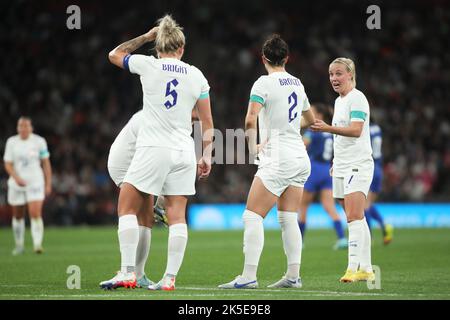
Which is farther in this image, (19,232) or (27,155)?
(27,155)

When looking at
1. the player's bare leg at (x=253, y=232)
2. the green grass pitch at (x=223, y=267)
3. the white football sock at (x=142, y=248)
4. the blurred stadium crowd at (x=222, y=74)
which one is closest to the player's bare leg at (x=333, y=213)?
the green grass pitch at (x=223, y=267)

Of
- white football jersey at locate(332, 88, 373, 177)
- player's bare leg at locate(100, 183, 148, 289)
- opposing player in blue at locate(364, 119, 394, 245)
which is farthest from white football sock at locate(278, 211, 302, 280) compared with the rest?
opposing player in blue at locate(364, 119, 394, 245)

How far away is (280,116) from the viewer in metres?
9.06

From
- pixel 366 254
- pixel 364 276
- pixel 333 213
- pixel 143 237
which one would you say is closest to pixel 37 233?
pixel 333 213

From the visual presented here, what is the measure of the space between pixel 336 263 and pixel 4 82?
19.2 m

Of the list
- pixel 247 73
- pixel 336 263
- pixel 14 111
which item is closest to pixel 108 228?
pixel 14 111

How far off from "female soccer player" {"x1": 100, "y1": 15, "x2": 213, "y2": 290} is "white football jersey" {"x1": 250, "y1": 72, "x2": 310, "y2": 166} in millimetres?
669

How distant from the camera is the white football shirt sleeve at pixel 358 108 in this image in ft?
→ 32.4

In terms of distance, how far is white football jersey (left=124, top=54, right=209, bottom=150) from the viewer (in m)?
8.59

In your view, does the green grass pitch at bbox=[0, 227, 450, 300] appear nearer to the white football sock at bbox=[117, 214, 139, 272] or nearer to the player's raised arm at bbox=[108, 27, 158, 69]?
the white football sock at bbox=[117, 214, 139, 272]

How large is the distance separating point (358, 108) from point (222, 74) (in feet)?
70.2

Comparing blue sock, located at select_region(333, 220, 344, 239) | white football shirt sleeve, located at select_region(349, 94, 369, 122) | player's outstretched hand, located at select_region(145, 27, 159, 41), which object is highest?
player's outstretched hand, located at select_region(145, 27, 159, 41)

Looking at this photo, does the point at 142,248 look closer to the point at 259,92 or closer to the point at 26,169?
the point at 259,92

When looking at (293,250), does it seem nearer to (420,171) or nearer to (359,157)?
(359,157)
